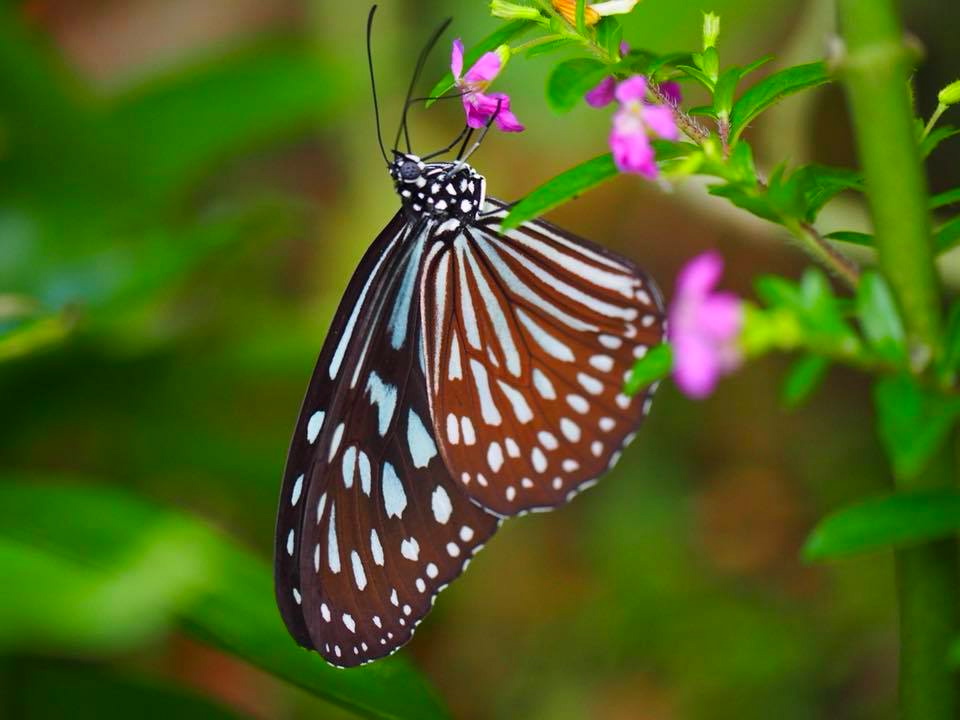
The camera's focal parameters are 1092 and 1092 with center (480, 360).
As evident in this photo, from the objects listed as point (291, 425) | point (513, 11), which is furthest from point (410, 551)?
point (291, 425)

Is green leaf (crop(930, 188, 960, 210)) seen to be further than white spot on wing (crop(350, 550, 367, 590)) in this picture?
No

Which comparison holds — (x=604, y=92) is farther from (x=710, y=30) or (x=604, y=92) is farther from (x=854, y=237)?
(x=854, y=237)

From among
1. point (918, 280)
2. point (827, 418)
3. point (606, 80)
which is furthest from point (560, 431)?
point (827, 418)

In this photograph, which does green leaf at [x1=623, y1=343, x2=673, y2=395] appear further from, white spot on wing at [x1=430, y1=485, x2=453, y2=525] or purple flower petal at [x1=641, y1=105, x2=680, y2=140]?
white spot on wing at [x1=430, y1=485, x2=453, y2=525]

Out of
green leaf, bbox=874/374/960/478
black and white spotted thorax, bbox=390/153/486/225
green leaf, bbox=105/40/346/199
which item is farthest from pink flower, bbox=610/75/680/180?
green leaf, bbox=105/40/346/199

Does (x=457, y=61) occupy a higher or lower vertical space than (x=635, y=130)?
higher

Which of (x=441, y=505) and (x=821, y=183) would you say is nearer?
(x=821, y=183)
